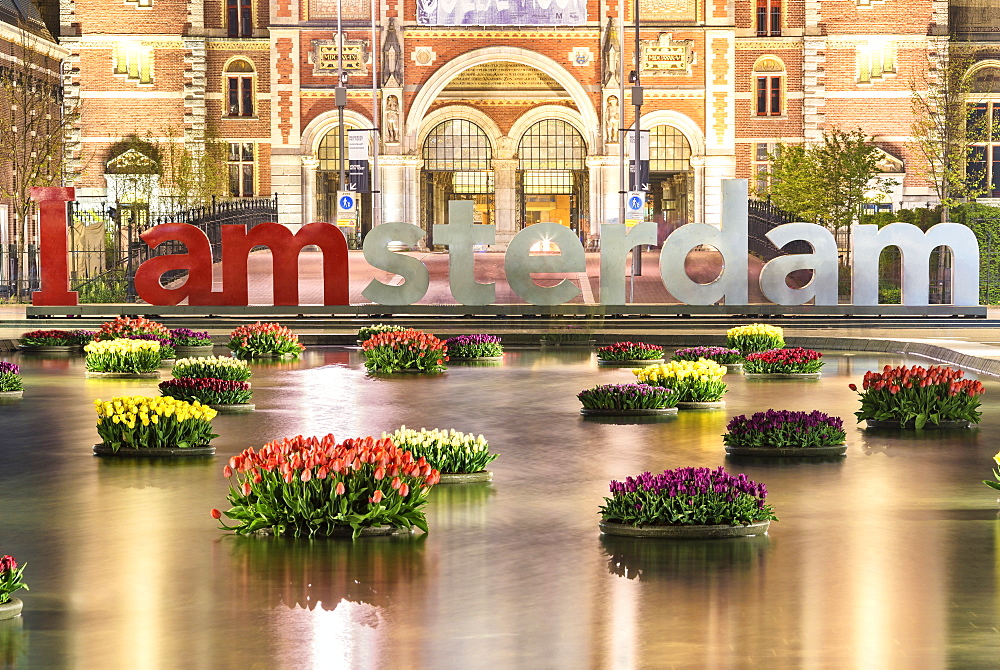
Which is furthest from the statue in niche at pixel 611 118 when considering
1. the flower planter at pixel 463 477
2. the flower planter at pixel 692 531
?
the flower planter at pixel 692 531

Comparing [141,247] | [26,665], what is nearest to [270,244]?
[141,247]

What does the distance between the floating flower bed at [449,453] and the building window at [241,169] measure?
45.3 metres

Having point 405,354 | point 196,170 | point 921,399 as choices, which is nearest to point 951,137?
point 196,170

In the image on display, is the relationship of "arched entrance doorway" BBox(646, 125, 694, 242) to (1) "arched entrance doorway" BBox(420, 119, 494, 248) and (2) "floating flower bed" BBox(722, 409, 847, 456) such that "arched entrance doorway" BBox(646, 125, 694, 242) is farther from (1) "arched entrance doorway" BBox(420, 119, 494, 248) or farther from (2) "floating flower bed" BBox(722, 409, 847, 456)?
(2) "floating flower bed" BBox(722, 409, 847, 456)

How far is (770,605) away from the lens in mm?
6891

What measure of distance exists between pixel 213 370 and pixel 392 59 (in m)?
32.0

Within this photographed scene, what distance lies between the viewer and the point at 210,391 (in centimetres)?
1496

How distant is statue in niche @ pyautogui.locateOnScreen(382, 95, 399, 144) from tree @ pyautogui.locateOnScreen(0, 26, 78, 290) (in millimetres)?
9806

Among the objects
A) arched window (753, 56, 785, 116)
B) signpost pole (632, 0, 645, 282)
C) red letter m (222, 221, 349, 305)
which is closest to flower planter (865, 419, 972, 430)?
red letter m (222, 221, 349, 305)

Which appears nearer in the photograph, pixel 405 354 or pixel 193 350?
pixel 405 354

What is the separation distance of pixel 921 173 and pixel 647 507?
45.7m

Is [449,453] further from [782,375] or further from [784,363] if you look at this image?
[782,375]

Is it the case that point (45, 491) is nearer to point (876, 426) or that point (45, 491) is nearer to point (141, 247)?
point (876, 426)

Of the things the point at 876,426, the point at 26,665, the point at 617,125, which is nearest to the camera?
the point at 26,665
